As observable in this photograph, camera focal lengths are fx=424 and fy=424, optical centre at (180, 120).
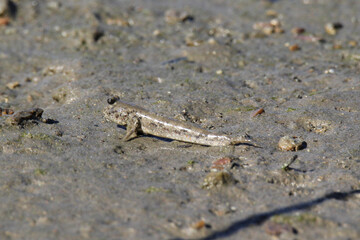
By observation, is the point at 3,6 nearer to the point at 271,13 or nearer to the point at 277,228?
the point at 271,13

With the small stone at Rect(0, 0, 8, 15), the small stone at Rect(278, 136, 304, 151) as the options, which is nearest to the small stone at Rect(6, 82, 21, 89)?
the small stone at Rect(0, 0, 8, 15)

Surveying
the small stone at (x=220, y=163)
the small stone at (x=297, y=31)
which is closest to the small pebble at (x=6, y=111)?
the small stone at (x=220, y=163)

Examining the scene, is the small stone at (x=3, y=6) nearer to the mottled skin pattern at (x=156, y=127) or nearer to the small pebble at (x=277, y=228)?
the mottled skin pattern at (x=156, y=127)

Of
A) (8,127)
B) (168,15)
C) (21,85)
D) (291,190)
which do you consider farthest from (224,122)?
(168,15)

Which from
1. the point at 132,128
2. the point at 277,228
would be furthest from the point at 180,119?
the point at 277,228

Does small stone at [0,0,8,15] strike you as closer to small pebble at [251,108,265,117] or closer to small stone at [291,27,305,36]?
small stone at [291,27,305,36]
